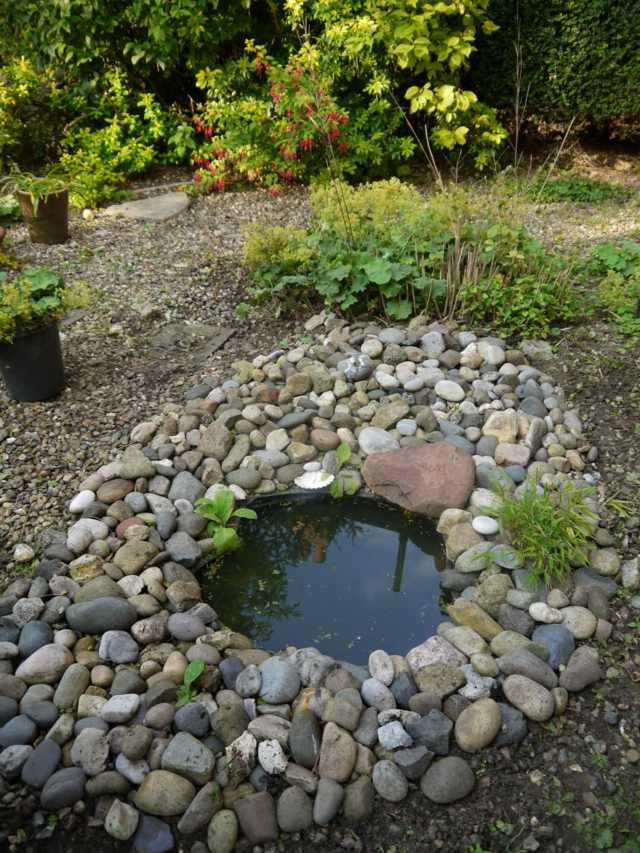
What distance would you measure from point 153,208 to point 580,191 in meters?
3.66

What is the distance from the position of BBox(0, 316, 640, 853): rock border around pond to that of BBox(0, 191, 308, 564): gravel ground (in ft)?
0.66

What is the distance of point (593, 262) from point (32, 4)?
5.26m

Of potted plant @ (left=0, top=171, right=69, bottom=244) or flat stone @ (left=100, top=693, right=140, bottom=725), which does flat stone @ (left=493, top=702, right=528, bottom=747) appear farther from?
potted plant @ (left=0, top=171, right=69, bottom=244)

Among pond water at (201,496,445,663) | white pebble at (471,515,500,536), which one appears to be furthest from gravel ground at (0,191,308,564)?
white pebble at (471,515,500,536)

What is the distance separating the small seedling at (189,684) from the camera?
7.38 ft

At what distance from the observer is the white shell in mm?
3229

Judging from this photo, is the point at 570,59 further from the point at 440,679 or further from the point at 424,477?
the point at 440,679

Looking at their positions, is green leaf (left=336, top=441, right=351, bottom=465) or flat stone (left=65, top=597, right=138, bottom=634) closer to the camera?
flat stone (left=65, top=597, right=138, bottom=634)

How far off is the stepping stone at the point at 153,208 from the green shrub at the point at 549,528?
4.22 m

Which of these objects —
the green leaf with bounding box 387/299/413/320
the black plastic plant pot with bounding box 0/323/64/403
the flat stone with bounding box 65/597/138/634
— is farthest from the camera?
the green leaf with bounding box 387/299/413/320

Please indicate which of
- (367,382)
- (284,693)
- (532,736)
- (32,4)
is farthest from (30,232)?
(532,736)

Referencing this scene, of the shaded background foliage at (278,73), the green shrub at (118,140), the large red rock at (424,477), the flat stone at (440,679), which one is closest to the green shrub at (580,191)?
the shaded background foliage at (278,73)

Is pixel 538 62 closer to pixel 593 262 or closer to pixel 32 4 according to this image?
pixel 593 262

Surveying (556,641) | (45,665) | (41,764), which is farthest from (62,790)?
(556,641)
